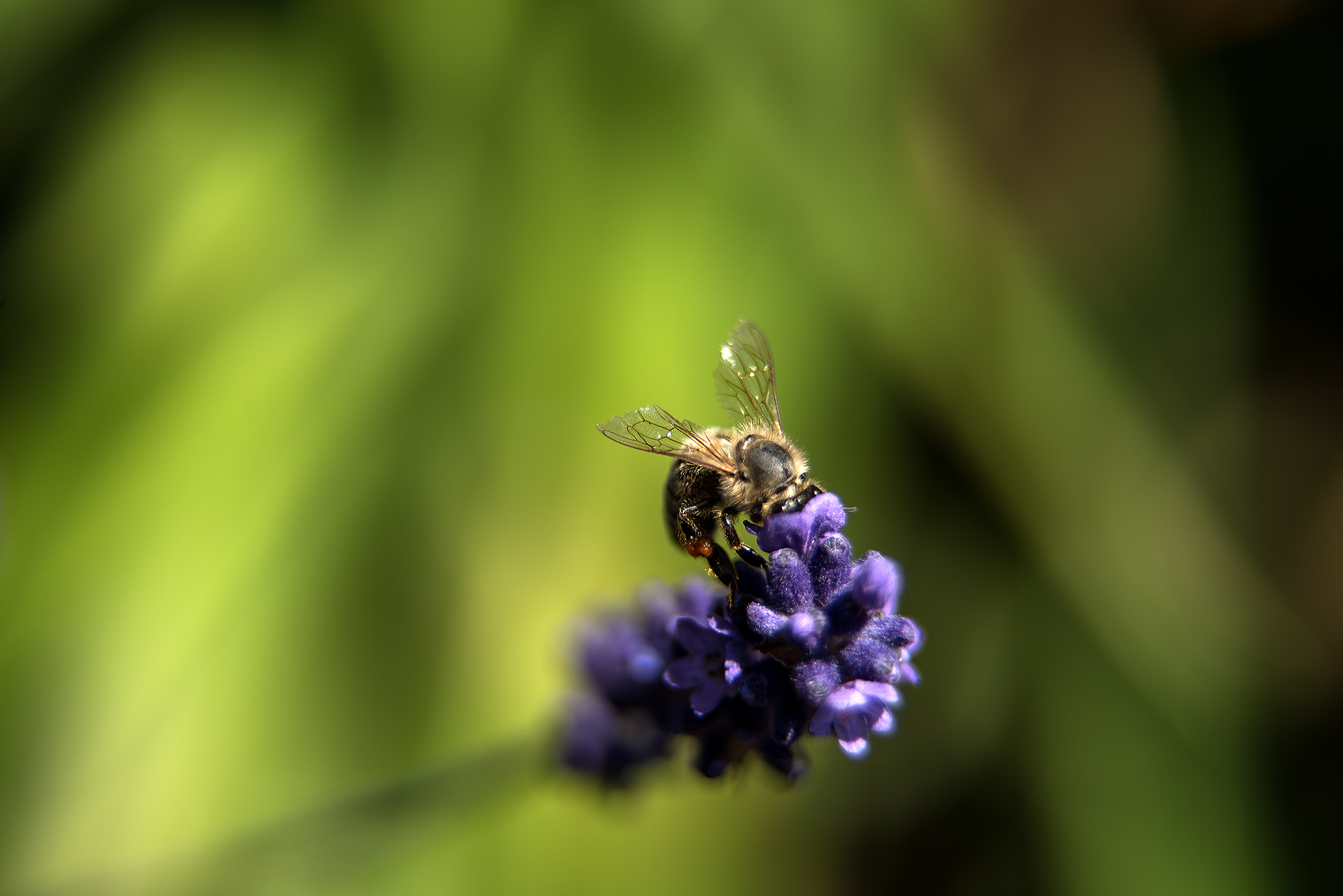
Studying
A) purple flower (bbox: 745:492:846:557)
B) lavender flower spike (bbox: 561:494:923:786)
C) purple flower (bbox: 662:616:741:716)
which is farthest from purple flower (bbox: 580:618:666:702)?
purple flower (bbox: 745:492:846:557)

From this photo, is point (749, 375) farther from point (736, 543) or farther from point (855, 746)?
point (855, 746)

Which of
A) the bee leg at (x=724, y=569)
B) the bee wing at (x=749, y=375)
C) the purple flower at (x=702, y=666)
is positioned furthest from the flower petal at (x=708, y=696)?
the bee wing at (x=749, y=375)

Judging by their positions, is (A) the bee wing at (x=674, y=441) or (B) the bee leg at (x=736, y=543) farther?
(A) the bee wing at (x=674, y=441)

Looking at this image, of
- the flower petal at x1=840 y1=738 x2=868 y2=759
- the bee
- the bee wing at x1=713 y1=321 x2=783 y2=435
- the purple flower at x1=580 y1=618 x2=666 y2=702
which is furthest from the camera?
the bee wing at x1=713 y1=321 x2=783 y2=435

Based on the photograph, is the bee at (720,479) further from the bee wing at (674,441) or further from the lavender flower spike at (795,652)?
the lavender flower spike at (795,652)

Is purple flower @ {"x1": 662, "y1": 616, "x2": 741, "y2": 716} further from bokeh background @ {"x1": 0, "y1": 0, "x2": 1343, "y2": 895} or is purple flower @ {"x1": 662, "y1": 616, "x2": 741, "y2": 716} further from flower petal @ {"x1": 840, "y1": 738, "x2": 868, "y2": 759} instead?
bokeh background @ {"x1": 0, "y1": 0, "x2": 1343, "y2": 895}

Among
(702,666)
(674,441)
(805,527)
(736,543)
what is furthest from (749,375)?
(702,666)
